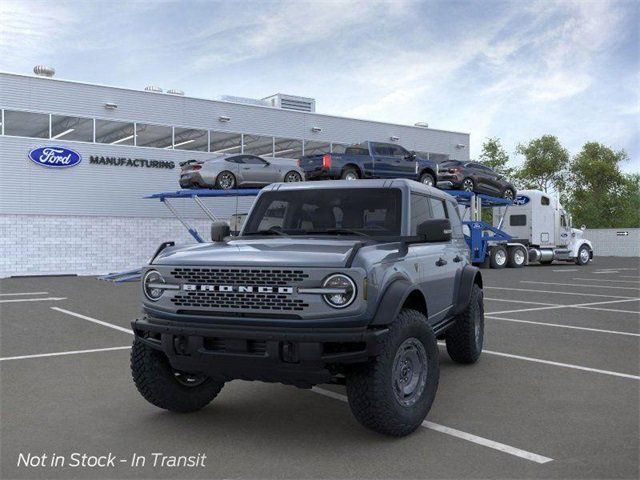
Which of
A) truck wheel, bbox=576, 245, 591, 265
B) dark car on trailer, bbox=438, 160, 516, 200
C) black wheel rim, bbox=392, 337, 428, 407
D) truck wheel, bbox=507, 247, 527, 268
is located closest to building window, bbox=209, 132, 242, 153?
dark car on trailer, bbox=438, 160, 516, 200

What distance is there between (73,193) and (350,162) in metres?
12.2

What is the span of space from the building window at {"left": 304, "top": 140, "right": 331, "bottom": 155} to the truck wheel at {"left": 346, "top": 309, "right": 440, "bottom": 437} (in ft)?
91.9

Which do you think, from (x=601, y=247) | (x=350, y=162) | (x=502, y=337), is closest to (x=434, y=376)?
(x=502, y=337)

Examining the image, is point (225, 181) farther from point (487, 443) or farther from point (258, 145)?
point (487, 443)

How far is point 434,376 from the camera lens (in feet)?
16.0

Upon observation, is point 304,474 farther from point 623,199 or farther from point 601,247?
point 623,199

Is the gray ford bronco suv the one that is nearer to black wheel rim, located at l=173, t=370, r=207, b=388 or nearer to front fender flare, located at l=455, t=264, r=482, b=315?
black wheel rim, located at l=173, t=370, r=207, b=388

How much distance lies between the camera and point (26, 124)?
82.6 feet

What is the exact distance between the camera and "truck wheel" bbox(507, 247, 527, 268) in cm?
2939

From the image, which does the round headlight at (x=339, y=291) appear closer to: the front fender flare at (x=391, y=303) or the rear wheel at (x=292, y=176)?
the front fender flare at (x=391, y=303)

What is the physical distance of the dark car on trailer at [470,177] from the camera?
26.4 m

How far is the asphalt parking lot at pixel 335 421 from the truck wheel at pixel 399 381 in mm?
194

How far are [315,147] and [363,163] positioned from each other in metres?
12.0

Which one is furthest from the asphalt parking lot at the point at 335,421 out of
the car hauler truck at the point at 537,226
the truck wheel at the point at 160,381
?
the car hauler truck at the point at 537,226
